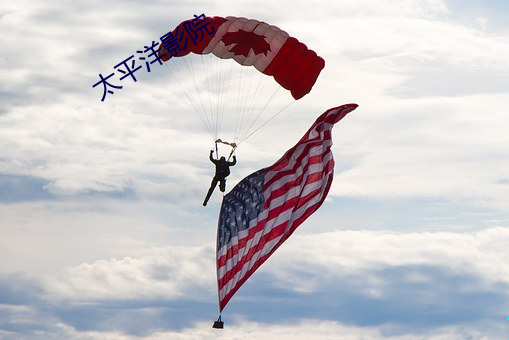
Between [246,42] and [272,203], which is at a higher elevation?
[246,42]

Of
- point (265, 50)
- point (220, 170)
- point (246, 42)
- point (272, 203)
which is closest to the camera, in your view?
point (220, 170)

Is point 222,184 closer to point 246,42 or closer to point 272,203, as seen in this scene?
point 272,203

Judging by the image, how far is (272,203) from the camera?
39.0 meters

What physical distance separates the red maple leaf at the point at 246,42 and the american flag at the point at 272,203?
3.60 meters

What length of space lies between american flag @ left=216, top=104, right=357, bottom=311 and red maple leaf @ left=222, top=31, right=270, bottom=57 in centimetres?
360

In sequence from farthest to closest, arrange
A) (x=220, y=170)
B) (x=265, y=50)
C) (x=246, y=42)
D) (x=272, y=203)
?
(x=246, y=42) → (x=265, y=50) → (x=272, y=203) → (x=220, y=170)

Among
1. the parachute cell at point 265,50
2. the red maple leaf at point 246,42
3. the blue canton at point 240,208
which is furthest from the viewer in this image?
the red maple leaf at point 246,42

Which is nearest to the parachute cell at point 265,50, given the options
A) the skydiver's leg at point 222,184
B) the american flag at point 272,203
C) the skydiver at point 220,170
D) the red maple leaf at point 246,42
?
the red maple leaf at point 246,42

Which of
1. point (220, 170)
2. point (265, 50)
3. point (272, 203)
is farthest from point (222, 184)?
point (265, 50)

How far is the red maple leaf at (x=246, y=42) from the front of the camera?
39.8 m

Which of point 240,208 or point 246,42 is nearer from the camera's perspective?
point 240,208

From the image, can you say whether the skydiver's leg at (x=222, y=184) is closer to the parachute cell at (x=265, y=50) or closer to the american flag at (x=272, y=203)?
the american flag at (x=272, y=203)

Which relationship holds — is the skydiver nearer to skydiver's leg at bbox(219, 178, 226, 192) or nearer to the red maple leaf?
skydiver's leg at bbox(219, 178, 226, 192)

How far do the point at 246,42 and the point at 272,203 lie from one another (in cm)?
638
